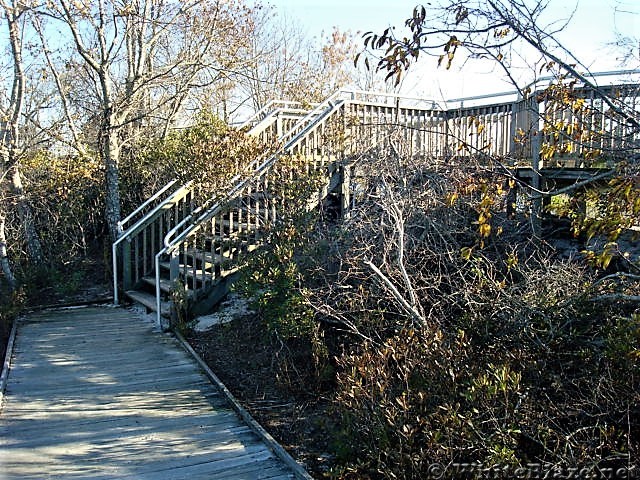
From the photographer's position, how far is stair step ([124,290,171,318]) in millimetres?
7989

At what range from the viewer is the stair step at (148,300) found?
799 cm

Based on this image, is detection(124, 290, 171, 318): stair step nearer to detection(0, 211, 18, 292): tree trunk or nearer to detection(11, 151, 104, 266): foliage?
detection(0, 211, 18, 292): tree trunk

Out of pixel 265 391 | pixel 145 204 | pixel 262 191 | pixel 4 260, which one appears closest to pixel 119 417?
pixel 265 391

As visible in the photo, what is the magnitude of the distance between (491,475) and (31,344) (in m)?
5.64

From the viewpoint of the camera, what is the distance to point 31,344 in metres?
6.97

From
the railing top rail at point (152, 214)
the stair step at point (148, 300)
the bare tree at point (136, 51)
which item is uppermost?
the bare tree at point (136, 51)

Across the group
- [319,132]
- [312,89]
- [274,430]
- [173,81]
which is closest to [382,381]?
[274,430]

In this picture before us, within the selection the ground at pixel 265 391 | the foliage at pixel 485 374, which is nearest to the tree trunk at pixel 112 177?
the ground at pixel 265 391

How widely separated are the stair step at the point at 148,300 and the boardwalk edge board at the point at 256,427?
5.00 ft

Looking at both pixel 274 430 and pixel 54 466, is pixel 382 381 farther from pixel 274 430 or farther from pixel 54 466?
pixel 54 466

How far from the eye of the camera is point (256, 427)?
15.4 feet

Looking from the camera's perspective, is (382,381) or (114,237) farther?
(114,237)

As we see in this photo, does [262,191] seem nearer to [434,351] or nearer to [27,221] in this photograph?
[434,351]

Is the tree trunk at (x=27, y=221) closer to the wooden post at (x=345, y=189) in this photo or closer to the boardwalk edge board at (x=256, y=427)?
the boardwalk edge board at (x=256, y=427)
